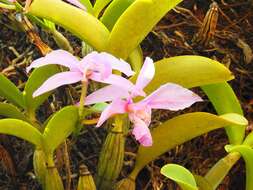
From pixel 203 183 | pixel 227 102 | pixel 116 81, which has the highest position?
pixel 116 81

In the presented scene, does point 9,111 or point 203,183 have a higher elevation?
point 9,111

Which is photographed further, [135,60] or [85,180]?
[135,60]

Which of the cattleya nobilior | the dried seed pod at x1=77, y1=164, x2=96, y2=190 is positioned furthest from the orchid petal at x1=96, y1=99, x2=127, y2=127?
the dried seed pod at x1=77, y1=164, x2=96, y2=190

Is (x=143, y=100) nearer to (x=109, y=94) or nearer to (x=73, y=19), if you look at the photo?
(x=109, y=94)

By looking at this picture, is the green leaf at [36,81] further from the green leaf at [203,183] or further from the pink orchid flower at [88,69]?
the green leaf at [203,183]

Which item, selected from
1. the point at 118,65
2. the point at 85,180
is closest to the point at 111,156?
the point at 85,180

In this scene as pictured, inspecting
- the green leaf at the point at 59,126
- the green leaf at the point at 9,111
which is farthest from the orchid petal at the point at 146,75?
the green leaf at the point at 9,111
